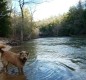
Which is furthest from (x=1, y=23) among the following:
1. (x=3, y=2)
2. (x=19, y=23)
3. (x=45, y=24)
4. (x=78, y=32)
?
(x=45, y=24)

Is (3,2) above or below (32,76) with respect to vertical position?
above

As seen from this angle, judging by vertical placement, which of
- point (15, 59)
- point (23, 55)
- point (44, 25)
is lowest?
point (15, 59)

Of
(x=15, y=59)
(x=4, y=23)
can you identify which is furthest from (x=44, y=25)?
(x=15, y=59)

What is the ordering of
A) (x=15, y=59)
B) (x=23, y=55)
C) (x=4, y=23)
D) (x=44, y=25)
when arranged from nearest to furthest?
(x=23, y=55)
(x=15, y=59)
(x=4, y=23)
(x=44, y=25)

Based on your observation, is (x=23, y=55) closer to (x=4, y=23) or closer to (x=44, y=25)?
(x=4, y=23)

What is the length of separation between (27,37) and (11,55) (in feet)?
110

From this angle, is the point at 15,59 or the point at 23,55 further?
the point at 15,59

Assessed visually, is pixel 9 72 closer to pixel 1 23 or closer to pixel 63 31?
pixel 1 23

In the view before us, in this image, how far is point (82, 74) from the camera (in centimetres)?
1016

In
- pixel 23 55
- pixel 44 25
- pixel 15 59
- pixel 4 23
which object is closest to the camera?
pixel 23 55

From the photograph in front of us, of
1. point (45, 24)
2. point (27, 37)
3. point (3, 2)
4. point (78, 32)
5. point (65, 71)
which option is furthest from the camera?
point (45, 24)

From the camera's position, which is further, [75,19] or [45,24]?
[45,24]

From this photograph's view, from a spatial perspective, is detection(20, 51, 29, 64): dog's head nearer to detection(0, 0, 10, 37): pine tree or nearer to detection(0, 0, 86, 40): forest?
detection(0, 0, 10, 37): pine tree

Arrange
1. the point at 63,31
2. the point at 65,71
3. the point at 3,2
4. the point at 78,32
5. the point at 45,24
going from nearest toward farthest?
the point at 65,71 < the point at 3,2 < the point at 78,32 < the point at 63,31 < the point at 45,24
